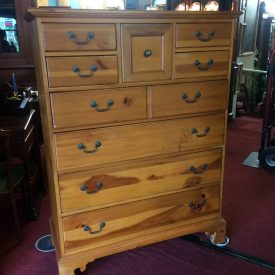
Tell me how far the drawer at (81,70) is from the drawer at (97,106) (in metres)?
0.05

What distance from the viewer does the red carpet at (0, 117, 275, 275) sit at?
1.80 meters

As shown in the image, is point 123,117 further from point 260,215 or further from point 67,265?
point 260,215

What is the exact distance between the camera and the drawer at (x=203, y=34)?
152 centimetres

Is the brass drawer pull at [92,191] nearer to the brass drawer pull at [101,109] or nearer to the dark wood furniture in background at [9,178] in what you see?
the brass drawer pull at [101,109]

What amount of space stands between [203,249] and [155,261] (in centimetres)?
31

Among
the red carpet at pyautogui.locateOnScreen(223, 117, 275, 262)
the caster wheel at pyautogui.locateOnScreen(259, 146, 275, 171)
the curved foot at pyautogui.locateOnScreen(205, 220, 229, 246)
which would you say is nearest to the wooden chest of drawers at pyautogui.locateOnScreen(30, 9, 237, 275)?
the curved foot at pyautogui.locateOnScreen(205, 220, 229, 246)

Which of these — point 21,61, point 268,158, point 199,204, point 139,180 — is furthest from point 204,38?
point 21,61

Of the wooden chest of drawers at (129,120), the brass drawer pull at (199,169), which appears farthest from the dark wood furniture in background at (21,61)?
the brass drawer pull at (199,169)

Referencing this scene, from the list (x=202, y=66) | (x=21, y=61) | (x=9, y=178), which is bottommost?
(x=9, y=178)

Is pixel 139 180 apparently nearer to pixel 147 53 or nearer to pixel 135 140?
pixel 135 140

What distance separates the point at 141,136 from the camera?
5.26 ft

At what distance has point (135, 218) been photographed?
1727 mm

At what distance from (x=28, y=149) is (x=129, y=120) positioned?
36.9 inches

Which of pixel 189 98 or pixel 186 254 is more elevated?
pixel 189 98
